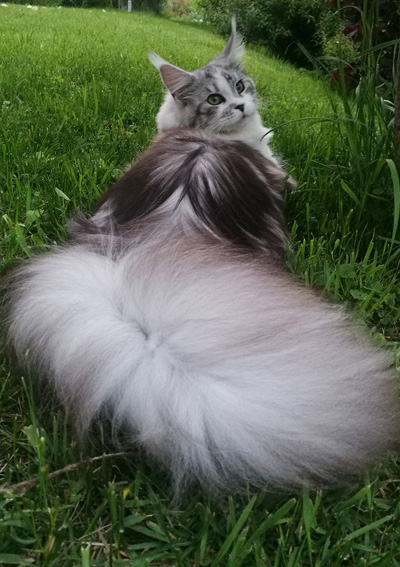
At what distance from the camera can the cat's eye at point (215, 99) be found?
2.81 metres

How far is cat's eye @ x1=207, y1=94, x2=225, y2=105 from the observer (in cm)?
281

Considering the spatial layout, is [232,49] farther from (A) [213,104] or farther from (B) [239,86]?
(A) [213,104]

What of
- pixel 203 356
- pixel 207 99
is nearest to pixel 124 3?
pixel 207 99

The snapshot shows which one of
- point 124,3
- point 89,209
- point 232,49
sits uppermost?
point 124,3

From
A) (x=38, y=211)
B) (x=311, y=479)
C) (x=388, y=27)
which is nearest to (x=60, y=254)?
(x=38, y=211)

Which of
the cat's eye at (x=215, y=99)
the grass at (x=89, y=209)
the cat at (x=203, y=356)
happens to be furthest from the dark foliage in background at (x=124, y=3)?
the cat at (x=203, y=356)

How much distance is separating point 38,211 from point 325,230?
1.17m

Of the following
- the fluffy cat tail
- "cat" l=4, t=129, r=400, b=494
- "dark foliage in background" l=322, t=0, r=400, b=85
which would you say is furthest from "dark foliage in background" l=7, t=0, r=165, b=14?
the fluffy cat tail

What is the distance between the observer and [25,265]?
158 cm

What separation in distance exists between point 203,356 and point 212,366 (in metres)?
0.03

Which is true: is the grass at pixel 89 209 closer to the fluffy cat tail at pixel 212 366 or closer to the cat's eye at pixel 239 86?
the fluffy cat tail at pixel 212 366

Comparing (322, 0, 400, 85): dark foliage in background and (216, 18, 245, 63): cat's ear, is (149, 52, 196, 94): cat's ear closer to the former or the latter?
(216, 18, 245, 63): cat's ear

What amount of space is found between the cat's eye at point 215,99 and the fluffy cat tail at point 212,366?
1593 millimetres

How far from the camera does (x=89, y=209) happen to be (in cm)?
229
